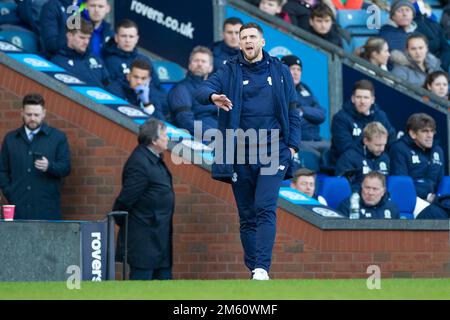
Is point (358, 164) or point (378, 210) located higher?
point (358, 164)

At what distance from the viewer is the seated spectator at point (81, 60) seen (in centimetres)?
1587

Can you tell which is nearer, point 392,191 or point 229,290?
point 229,290

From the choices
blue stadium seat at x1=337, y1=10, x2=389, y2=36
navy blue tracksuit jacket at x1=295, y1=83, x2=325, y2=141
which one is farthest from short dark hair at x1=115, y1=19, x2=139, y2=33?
blue stadium seat at x1=337, y1=10, x2=389, y2=36

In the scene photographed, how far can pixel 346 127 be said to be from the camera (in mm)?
16656

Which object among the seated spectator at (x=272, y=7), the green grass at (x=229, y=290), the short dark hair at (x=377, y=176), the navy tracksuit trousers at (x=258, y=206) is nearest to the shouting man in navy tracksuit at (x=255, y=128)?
the navy tracksuit trousers at (x=258, y=206)

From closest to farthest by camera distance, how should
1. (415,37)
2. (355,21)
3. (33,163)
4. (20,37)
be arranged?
(33,163) < (20,37) < (415,37) < (355,21)

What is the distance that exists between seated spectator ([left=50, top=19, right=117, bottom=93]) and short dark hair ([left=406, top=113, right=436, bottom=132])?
3428 mm

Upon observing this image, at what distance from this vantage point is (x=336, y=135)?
16641mm

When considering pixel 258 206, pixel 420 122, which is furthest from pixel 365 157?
pixel 258 206

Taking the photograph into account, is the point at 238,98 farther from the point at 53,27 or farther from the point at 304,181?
the point at 53,27

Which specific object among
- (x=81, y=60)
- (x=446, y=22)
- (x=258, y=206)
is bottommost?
(x=258, y=206)

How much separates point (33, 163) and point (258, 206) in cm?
345

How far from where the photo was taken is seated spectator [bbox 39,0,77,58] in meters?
15.9
